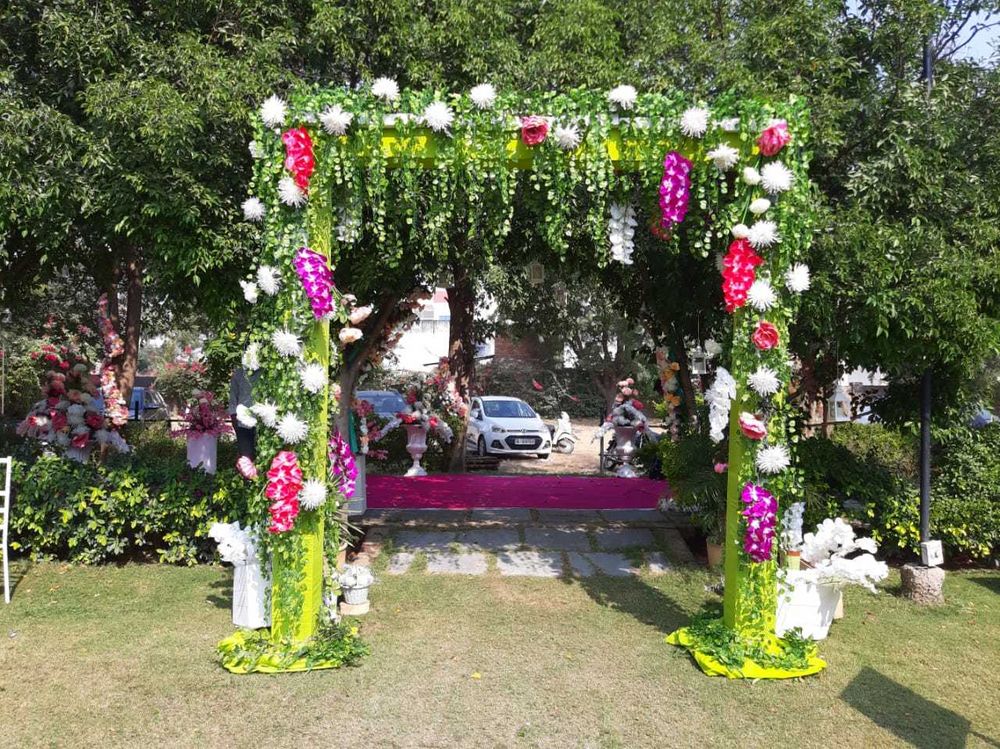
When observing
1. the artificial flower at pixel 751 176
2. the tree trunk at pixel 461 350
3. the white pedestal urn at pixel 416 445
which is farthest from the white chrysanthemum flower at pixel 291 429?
the tree trunk at pixel 461 350

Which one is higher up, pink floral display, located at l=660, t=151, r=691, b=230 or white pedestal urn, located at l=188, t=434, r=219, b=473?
pink floral display, located at l=660, t=151, r=691, b=230

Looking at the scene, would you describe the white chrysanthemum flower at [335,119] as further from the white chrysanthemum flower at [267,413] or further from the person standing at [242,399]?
the person standing at [242,399]

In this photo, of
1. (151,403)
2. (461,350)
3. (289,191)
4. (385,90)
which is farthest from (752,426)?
(151,403)

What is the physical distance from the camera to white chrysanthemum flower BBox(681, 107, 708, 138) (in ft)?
14.8

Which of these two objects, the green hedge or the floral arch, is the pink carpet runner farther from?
the floral arch

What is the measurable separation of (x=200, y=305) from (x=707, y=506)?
4.49m

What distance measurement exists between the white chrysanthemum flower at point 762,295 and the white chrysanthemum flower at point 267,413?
2720 millimetres

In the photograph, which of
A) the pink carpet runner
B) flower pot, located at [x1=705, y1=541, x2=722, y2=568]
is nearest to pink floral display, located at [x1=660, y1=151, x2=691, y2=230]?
flower pot, located at [x1=705, y1=541, x2=722, y2=568]

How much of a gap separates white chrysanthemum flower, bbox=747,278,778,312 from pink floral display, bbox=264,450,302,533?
2.70 meters

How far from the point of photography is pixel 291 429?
14.5 ft

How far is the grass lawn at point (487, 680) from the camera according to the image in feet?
12.6

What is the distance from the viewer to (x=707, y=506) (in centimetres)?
657

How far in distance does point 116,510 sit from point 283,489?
285 centimetres

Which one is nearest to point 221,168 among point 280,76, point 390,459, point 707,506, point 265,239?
point 280,76
